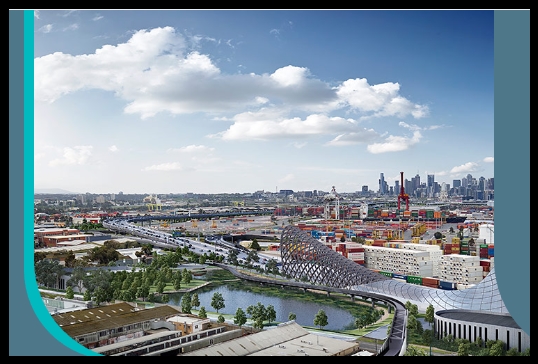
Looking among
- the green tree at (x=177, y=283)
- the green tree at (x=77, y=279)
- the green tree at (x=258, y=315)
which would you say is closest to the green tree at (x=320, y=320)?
the green tree at (x=258, y=315)

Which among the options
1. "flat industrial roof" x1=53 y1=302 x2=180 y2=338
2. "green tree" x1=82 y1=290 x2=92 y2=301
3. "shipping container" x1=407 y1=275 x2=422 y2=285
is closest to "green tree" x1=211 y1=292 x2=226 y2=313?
"flat industrial roof" x1=53 y1=302 x2=180 y2=338

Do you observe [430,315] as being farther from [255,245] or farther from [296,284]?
[255,245]

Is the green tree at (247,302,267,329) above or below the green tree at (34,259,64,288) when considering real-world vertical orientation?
below

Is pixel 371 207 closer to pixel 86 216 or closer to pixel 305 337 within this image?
pixel 305 337

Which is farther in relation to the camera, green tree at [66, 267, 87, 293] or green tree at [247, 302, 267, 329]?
green tree at [66, 267, 87, 293]

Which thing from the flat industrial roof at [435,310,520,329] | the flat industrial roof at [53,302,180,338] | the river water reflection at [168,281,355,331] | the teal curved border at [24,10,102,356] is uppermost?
the teal curved border at [24,10,102,356]

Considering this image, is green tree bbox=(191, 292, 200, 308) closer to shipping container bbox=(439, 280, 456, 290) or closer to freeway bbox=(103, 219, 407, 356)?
freeway bbox=(103, 219, 407, 356)

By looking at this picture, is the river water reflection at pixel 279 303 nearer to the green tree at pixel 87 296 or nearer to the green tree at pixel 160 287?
the green tree at pixel 160 287

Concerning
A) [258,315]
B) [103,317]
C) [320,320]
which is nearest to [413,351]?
[320,320]
